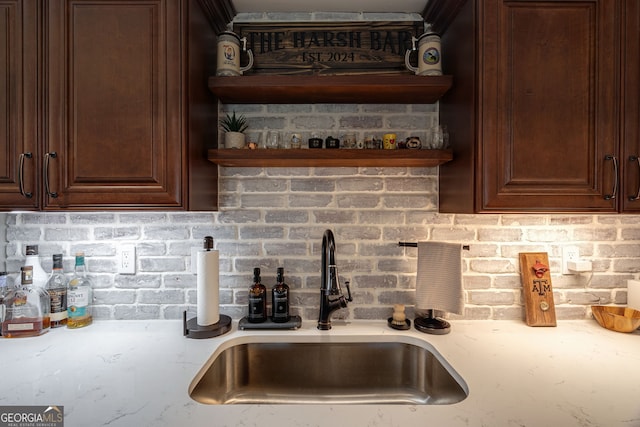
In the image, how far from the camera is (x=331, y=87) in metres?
1.26

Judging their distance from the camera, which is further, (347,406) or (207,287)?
(207,287)

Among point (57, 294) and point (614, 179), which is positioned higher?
point (614, 179)

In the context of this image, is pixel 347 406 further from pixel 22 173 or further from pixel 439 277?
pixel 22 173

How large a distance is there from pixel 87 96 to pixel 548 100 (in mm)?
1629

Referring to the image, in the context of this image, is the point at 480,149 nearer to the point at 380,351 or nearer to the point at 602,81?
the point at 602,81

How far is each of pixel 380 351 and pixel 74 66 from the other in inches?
62.8

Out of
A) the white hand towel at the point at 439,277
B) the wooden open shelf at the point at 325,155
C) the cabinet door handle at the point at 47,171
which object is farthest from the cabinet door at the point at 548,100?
the cabinet door handle at the point at 47,171

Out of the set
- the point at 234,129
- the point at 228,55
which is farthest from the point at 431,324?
the point at 228,55

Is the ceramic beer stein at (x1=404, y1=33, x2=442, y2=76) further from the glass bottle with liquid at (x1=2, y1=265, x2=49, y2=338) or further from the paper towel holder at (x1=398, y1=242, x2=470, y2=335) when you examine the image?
the glass bottle with liquid at (x1=2, y1=265, x2=49, y2=338)

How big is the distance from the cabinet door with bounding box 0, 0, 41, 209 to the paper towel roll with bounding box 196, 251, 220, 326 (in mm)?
614

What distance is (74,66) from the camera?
110cm

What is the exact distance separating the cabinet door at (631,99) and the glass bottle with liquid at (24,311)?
229cm

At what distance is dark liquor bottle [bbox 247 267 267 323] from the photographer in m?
1.36

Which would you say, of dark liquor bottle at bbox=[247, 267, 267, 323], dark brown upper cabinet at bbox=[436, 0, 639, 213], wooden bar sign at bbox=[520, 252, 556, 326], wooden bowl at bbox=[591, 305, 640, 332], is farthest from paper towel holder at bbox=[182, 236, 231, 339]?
wooden bowl at bbox=[591, 305, 640, 332]
